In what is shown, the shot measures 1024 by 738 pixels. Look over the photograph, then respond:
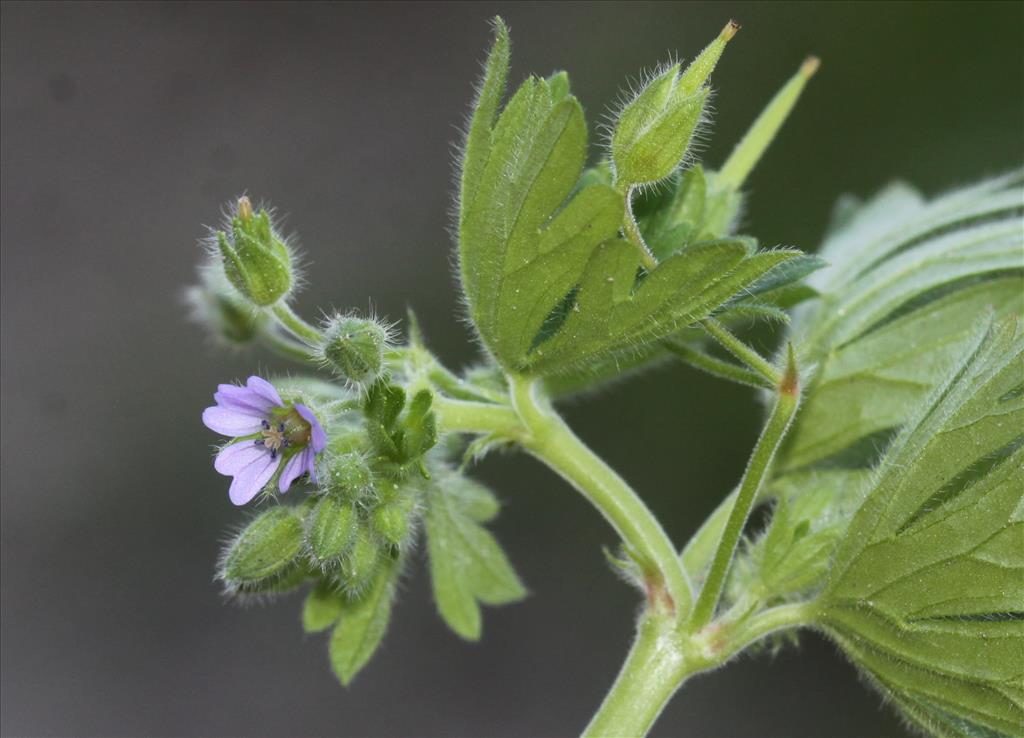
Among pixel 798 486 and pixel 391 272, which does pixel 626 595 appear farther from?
pixel 798 486

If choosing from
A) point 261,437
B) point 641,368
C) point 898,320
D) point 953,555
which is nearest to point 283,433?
point 261,437

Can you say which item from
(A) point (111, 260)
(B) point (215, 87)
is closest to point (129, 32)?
(B) point (215, 87)

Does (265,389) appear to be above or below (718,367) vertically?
above

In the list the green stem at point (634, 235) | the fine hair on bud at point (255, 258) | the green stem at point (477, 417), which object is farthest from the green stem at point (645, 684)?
the fine hair on bud at point (255, 258)

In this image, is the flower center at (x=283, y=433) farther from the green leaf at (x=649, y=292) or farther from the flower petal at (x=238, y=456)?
the green leaf at (x=649, y=292)

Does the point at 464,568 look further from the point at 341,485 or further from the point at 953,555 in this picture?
the point at 953,555

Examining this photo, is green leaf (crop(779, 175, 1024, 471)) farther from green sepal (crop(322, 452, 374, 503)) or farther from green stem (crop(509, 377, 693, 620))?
green sepal (crop(322, 452, 374, 503))

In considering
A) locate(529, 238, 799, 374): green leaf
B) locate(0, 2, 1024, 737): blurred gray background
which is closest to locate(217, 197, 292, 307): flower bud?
locate(529, 238, 799, 374): green leaf
